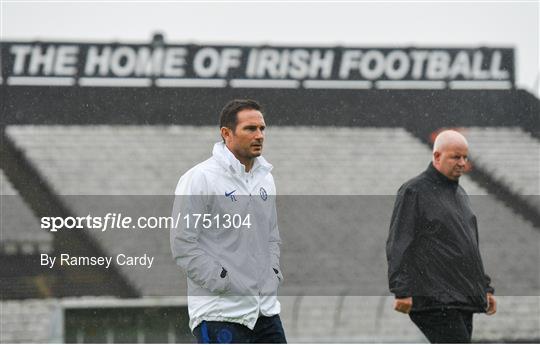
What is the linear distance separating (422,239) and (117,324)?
3151mm

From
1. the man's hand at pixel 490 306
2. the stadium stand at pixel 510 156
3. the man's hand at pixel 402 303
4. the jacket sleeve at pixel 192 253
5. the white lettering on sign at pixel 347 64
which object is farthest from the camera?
the stadium stand at pixel 510 156

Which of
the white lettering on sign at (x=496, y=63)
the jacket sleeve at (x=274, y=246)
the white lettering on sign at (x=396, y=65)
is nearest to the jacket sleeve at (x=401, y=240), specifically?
the jacket sleeve at (x=274, y=246)

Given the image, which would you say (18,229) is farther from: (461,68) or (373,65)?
(461,68)

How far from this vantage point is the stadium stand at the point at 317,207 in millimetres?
7918

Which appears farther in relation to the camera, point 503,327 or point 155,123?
point 155,123

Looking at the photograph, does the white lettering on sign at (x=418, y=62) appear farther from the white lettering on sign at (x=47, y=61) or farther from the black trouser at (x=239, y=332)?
the black trouser at (x=239, y=332)

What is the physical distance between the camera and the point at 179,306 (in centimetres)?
664

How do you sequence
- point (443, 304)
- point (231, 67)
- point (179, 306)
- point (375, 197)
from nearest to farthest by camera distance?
point (443, 304), point (179, 306), point (231, 67), point (375, 197)

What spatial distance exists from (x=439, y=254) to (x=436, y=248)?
0.07 feet

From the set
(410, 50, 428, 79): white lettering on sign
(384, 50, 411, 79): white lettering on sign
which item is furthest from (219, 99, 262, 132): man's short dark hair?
(384, 50, 411, 79): white lettering on sign

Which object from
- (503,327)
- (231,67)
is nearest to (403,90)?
(231,67)

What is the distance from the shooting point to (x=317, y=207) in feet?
31.8

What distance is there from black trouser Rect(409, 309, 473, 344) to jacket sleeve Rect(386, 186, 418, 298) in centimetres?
13

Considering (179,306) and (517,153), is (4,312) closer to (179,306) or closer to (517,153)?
(179,306)
